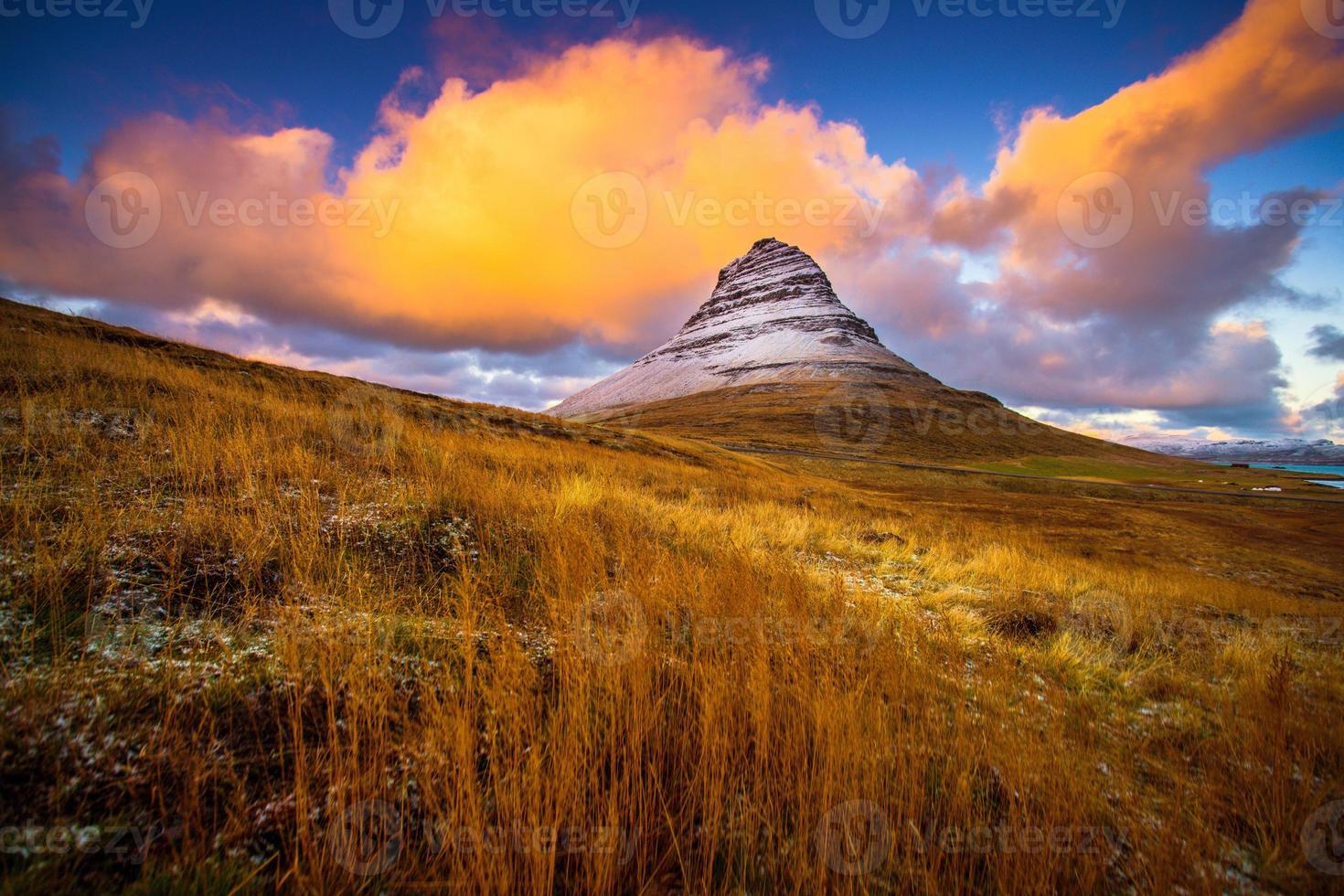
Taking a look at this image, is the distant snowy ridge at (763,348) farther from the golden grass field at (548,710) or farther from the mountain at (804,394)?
the golden grass field at (548,710)

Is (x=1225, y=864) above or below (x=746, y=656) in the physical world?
below

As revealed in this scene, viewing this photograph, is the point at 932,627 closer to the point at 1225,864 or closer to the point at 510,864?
the point at 1225,864

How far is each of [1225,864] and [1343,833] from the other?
90 centimetres

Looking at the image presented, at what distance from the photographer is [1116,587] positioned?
6574mm

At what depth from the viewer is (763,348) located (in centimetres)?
13025

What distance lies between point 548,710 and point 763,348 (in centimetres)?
13424

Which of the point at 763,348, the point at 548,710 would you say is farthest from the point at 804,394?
the point at 548,710

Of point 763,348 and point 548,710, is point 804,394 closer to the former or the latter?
point 763,348

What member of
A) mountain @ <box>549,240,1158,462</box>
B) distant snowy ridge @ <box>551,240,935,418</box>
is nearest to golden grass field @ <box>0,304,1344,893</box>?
mountain @ <box>549,240,1158,462</box>

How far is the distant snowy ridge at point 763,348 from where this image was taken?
361 ft

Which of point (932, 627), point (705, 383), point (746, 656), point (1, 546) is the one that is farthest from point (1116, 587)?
point (705, 383)

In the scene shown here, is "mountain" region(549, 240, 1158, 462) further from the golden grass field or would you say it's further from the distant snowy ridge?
the golden grass field

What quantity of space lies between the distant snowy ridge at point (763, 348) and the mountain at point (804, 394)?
0.49 m

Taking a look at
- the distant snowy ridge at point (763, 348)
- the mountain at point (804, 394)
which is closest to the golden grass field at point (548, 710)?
the mountain at point (804, 394)
